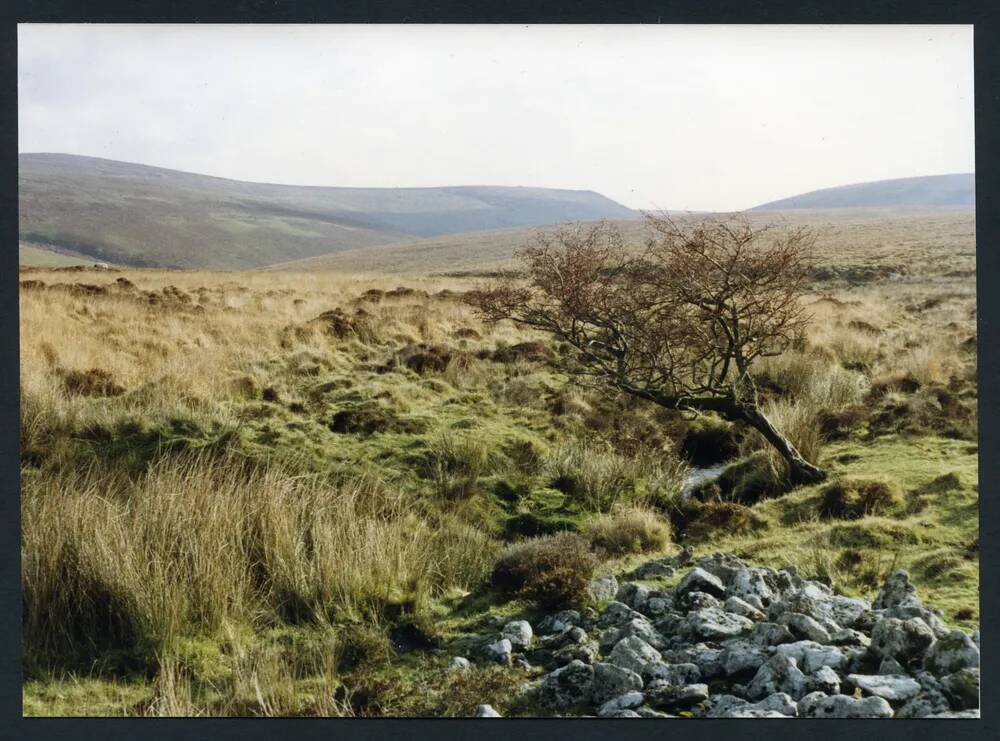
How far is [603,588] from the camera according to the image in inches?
224

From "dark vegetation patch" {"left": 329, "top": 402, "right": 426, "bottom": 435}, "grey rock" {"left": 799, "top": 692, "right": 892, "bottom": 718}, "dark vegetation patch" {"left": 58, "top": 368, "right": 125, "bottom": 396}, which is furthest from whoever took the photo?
"dark vegetation patch" {"left": 58, "top": 368, "right": 125, "bottom": 396}

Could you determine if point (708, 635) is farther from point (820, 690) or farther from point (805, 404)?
point (805, 404)

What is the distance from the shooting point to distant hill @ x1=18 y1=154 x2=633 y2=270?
1789 cm

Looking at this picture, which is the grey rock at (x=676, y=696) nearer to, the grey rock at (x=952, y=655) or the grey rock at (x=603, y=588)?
the grey rock at (x=603, y=588)

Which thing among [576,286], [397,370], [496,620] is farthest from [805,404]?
[397,370]

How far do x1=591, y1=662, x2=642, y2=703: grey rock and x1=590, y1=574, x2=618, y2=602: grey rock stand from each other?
816mm

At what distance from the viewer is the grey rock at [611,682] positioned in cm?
477

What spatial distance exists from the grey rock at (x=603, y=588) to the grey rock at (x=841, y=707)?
1382 mm

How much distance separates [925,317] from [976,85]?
891 cm

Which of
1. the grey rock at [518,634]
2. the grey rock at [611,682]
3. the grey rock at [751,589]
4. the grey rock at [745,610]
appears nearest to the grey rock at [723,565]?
the grey rock at [751,589]

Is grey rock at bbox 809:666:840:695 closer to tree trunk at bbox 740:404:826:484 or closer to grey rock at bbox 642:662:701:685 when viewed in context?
grey rock at bbox 642:662:701:685

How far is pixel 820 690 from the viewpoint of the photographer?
4727 millimetres

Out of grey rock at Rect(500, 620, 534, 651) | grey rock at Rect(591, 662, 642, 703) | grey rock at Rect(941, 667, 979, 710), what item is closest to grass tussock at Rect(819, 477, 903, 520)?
grey rock at Rect(941, 667, 979, 710)

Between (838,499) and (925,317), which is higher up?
(925,317)
